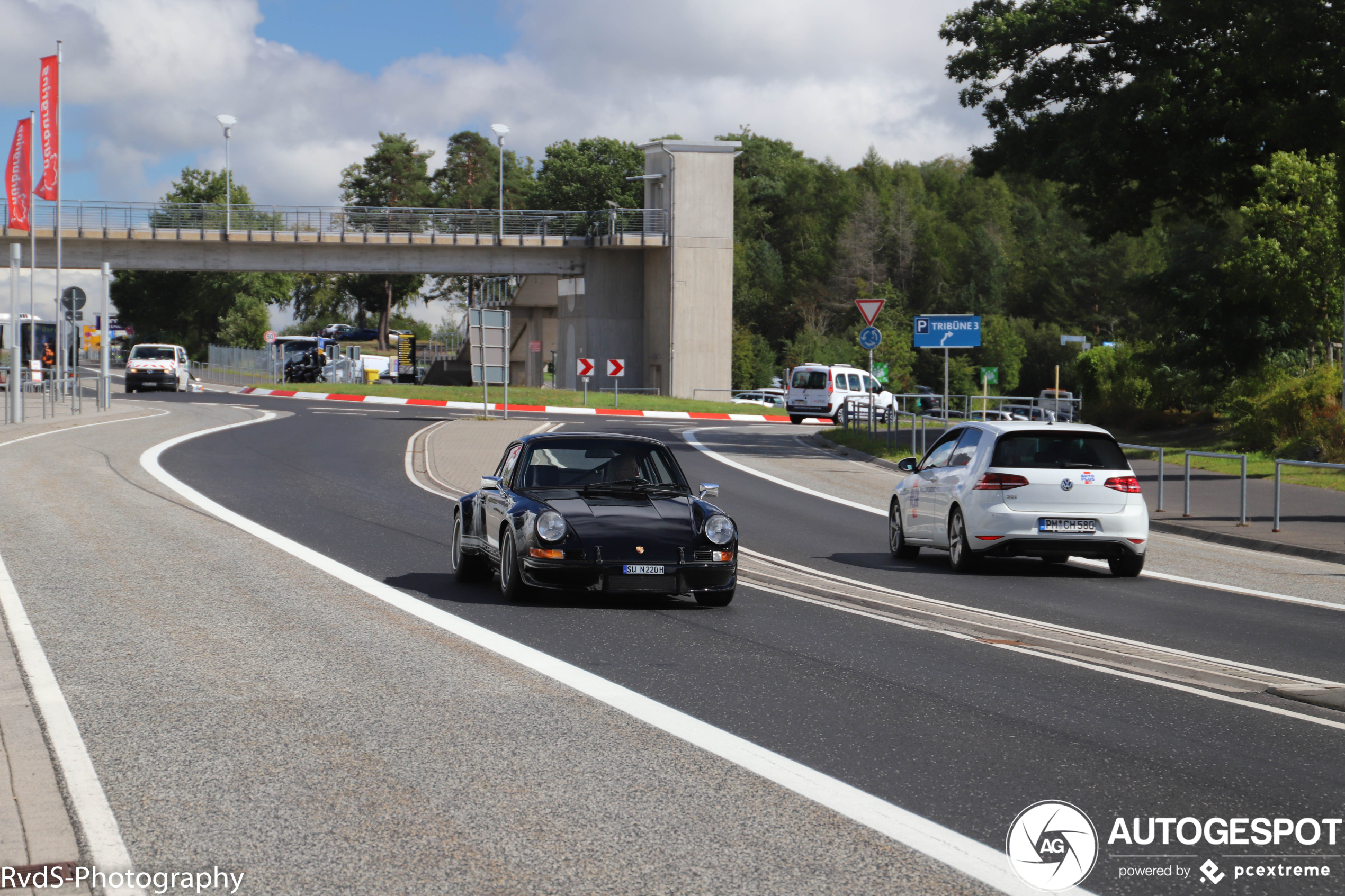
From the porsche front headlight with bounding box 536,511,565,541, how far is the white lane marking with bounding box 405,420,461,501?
10.00 m

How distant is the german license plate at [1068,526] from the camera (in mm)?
13719

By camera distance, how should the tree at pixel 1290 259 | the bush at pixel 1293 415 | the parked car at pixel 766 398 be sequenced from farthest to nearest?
the parked car at pixel 766 398, the tree at pixel 1290 259, the bush at pixel 1293 415

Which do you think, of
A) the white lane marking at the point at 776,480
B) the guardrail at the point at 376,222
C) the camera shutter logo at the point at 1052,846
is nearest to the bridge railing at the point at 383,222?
the guardrail at the point at 376,222

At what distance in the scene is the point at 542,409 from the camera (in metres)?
50.2

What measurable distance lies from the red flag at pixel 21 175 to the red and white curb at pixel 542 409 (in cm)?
1534

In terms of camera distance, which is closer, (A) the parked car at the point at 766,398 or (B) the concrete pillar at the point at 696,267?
(B) the concrete pillar at the point at 696,267

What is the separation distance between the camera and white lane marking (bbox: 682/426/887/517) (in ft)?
70.7

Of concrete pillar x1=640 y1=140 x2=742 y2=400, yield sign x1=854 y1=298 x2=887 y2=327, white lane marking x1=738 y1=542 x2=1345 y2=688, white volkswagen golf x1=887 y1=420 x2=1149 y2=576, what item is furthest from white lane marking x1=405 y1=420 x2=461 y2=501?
concrete pillar x1=640 y1=140 x2=742 y2=400

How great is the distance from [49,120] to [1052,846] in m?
38.8

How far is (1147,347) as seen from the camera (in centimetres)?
4147

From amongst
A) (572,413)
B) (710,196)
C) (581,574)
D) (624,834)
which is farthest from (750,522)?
(710,196)

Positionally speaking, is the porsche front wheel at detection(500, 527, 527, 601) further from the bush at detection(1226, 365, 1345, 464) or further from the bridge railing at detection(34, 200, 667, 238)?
the bridge railing at detection(34, 200, 667, 238)

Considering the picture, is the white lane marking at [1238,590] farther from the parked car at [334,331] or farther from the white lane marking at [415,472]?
the parked car at [334,331]

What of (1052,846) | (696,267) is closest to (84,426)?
(1052,846)
